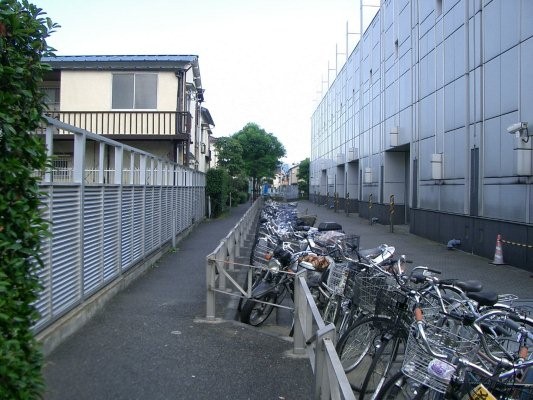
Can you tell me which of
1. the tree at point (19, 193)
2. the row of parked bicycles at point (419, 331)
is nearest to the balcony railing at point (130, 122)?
the row of parked bicycles at point (419, 331)

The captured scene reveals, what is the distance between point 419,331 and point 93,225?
4.74 meters

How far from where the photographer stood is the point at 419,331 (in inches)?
125

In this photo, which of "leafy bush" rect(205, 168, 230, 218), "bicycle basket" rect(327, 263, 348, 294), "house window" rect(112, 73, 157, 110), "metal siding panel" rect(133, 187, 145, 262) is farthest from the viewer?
"leafy bush" rect(205, 168, 230, 218)

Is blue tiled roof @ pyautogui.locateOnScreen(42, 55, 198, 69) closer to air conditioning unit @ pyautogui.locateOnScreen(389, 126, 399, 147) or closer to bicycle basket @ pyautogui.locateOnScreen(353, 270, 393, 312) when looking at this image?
air conditioning unit @ pyautogui.locateOnScreen(389, 126, 399, 147)

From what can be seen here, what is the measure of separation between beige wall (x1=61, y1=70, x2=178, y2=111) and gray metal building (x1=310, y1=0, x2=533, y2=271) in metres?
9.31

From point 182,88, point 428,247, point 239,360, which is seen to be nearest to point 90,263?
point 239,360

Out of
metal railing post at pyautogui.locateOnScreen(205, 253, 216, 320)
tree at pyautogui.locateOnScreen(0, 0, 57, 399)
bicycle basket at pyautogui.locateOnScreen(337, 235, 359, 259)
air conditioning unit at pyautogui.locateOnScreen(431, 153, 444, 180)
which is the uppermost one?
air conditioning unit at pyautogui.locateOnScreen(431, 153, 444, 180)

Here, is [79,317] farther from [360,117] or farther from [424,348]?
[360,117]

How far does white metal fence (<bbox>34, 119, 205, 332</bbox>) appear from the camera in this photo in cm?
520

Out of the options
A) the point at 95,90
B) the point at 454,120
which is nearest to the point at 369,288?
the point at 454,120

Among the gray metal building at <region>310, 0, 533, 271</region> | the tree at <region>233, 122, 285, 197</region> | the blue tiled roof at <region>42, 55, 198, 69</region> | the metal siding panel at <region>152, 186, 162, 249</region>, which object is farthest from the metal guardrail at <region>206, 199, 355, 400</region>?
the tree at <region>233, 122, 285, 197</region>

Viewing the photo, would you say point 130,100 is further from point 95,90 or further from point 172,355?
point 172,355

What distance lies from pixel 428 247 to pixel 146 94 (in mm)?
11615

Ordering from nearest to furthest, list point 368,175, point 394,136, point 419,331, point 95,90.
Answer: point 419,331
point 95,90
point 394,136
point 368,175
